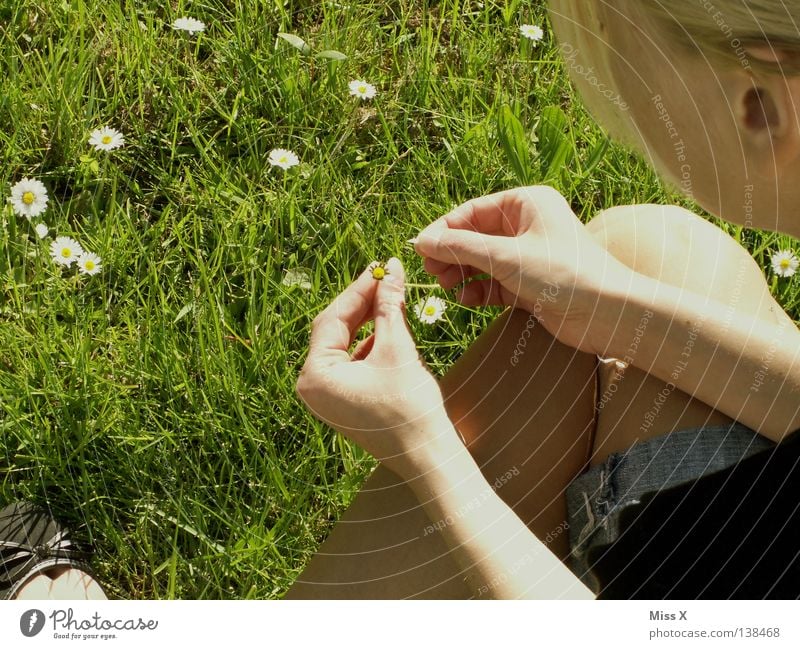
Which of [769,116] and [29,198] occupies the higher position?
[769,116]

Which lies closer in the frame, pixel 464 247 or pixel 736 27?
pixel 736 27

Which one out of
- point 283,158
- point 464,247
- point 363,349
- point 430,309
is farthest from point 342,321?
point 283,158

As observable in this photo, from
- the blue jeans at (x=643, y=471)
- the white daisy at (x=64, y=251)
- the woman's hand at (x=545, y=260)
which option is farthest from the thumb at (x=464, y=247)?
the white daisy at (x=64, y=251)

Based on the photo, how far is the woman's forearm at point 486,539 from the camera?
0.81 m

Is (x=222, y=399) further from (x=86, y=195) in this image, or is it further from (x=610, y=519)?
(x=610, y=519)

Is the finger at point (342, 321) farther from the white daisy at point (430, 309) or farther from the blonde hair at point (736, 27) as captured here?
the blonde hair at point (736, 27)

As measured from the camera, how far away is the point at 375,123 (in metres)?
1.35

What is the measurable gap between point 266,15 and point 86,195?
0.35 m

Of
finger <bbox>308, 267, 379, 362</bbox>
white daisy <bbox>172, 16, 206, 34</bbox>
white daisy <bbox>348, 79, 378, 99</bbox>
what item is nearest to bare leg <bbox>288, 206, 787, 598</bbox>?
finger <bbox>308, 267, 379, 362</bbox>

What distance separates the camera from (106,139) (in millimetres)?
1228

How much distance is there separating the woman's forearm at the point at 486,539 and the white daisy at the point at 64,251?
0.56 m

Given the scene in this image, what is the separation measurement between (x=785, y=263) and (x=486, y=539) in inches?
27.3

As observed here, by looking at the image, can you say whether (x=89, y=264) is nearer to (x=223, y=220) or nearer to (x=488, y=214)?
(x=223, y=220)
